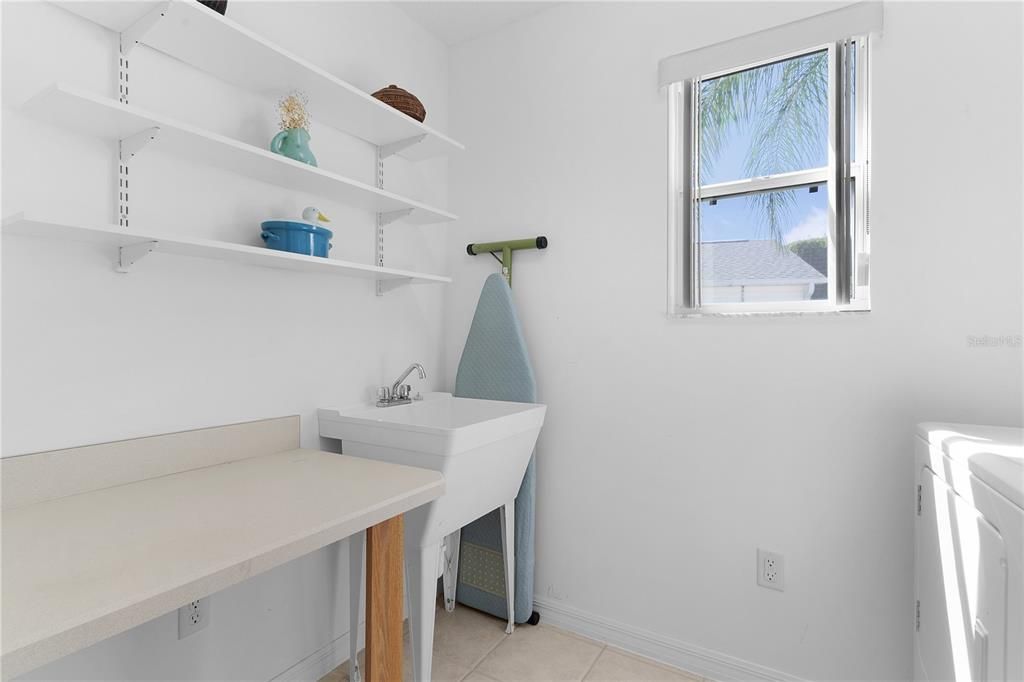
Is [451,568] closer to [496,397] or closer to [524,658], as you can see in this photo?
[524,658]

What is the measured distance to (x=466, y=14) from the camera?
230 centimetres

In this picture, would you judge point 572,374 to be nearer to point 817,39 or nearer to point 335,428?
point 335,428

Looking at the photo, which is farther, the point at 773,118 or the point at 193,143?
the point at 773,118

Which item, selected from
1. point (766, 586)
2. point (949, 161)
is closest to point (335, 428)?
point (766, 586)

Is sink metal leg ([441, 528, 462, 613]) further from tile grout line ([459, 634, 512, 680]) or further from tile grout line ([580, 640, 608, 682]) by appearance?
tile grout line ([580, 640, 608, 682])

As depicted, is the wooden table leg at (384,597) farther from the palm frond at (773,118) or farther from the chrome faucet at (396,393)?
the palm frond at (773,118)

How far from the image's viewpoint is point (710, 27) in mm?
1917

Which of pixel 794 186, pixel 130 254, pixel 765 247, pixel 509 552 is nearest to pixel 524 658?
pixel 509 552

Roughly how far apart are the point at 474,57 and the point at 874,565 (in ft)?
8.11

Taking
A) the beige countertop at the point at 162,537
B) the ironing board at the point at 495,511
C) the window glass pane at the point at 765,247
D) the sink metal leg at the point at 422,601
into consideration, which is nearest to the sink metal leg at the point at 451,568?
the ironing board at the point at 495,511

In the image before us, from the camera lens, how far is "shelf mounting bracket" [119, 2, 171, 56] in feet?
4.15

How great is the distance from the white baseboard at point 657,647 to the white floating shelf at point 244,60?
75.3 inches

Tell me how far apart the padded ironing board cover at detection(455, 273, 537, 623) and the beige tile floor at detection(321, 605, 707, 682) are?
108mm

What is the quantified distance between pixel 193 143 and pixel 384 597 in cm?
122
